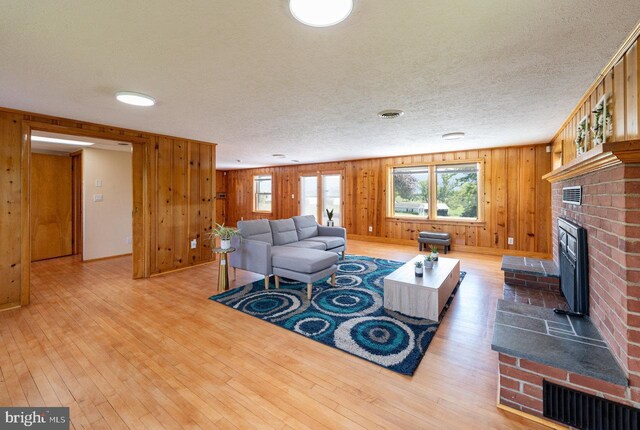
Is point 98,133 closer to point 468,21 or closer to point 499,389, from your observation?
point 468,21

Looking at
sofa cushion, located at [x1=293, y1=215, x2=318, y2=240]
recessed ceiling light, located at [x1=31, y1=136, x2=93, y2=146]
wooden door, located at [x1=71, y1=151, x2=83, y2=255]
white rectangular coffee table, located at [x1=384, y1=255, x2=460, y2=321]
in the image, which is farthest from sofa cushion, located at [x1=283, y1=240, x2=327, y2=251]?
wooden door, located at [x1=71, y1=151, x2=83, y2=255]

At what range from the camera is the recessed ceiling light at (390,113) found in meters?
3.14

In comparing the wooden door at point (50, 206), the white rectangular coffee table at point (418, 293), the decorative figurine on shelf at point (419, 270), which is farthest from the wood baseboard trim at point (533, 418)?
the wooden door at point (50, 206)

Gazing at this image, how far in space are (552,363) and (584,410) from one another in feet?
0.90

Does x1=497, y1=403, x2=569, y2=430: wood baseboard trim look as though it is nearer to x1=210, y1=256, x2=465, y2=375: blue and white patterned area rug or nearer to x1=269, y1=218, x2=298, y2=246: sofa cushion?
x1=210, y1=256, x2=465, y2=375: blue and white patterned area rug

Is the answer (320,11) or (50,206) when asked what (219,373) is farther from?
(50,206)

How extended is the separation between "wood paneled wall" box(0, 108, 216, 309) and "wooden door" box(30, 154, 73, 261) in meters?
2.78

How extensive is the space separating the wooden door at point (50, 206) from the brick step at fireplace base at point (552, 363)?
7458 mm

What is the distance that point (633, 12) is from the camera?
1.44 m

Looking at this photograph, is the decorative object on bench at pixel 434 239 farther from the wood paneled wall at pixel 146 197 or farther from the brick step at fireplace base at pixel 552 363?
the wood paneled wall at pixel 146 197

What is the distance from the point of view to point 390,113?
3197mm

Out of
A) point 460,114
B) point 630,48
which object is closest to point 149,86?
point 460,114

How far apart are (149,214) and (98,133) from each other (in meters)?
1.28

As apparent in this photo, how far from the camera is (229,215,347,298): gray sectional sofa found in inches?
132
